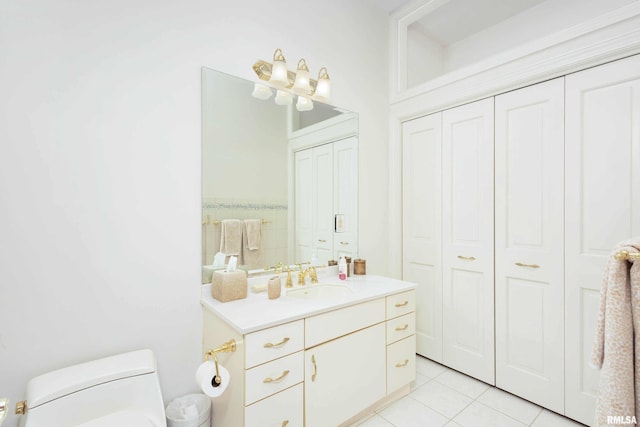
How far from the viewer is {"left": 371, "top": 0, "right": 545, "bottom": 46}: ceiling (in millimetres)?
2436

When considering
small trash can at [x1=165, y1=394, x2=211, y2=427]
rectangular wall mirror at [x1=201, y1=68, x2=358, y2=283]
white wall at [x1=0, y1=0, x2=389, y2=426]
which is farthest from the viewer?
rectangular wall mirror at [x1=201, y1=68, x2=358, y2=283]

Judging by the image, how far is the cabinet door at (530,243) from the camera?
1.86 m

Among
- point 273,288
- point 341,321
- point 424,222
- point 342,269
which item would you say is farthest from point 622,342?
point 424,222

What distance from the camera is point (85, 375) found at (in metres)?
1.23

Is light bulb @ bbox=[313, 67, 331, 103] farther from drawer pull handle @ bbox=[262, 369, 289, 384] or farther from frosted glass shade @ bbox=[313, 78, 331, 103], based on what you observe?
drawer pull handle @ bbox=[262, 369, 289, 384]

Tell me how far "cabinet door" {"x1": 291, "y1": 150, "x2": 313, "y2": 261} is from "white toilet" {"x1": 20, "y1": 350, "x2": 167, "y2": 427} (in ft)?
3.55

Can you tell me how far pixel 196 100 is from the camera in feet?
5.55

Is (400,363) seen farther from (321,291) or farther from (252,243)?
(252,243)

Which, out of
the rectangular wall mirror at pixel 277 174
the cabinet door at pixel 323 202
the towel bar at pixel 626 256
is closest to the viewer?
the towel bar at pixel 626 256

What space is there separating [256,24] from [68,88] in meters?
1.09

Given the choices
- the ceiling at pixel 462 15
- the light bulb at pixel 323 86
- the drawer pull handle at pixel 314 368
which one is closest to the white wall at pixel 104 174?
the light bulb at pixel 323 86

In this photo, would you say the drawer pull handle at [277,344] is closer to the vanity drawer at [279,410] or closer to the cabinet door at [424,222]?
the vanity drawer at [279,410]

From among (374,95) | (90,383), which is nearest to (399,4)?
(374,95)

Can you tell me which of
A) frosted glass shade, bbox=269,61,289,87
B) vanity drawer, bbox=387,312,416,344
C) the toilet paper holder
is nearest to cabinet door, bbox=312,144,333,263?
frosted glass shade, bbox=269,61,289,87
